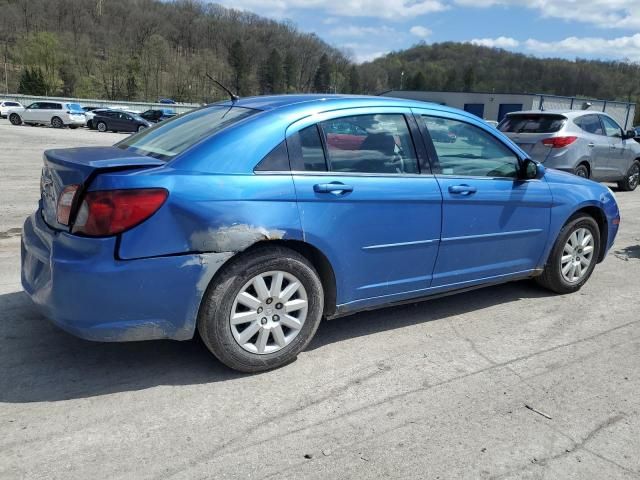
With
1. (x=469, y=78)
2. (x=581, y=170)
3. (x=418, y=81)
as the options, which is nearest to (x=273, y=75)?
(x=418, y=81)

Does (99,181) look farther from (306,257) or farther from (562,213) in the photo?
(562,213)

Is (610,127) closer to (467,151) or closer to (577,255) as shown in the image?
(577,255)

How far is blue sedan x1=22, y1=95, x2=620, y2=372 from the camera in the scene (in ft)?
9.81

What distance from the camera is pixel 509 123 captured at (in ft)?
36.2

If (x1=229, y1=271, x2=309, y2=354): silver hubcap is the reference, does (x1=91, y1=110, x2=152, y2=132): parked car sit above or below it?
above

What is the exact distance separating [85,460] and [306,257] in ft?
5.43

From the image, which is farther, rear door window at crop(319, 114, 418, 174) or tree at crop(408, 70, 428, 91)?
tree at crop(408, 70, 428, 91)

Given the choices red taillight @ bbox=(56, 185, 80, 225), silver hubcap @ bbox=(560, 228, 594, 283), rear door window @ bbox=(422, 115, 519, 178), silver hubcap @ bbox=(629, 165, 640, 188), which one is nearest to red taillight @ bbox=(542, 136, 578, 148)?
silver hubcap @ bbox=(629, 165, 640, 188)

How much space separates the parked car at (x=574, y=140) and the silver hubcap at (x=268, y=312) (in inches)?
321

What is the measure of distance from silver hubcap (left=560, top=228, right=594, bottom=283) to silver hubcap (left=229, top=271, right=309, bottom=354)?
2.76m

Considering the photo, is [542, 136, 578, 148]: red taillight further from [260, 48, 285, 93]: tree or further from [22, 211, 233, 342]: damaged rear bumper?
[260, 48, 285, 93]: tree

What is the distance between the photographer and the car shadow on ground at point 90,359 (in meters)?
3.18

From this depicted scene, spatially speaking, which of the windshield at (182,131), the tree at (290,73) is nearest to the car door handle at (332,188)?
the windshield at (182,131)

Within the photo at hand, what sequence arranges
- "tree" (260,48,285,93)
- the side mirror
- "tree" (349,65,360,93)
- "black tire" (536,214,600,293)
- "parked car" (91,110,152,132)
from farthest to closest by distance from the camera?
1. "tree" (260,48,285,93)
2. "tree" (349,65,360,93)
3. "parked car" (91,110,152,132)
4. "black tire" (536,214,600,293)
5. the side mirror
